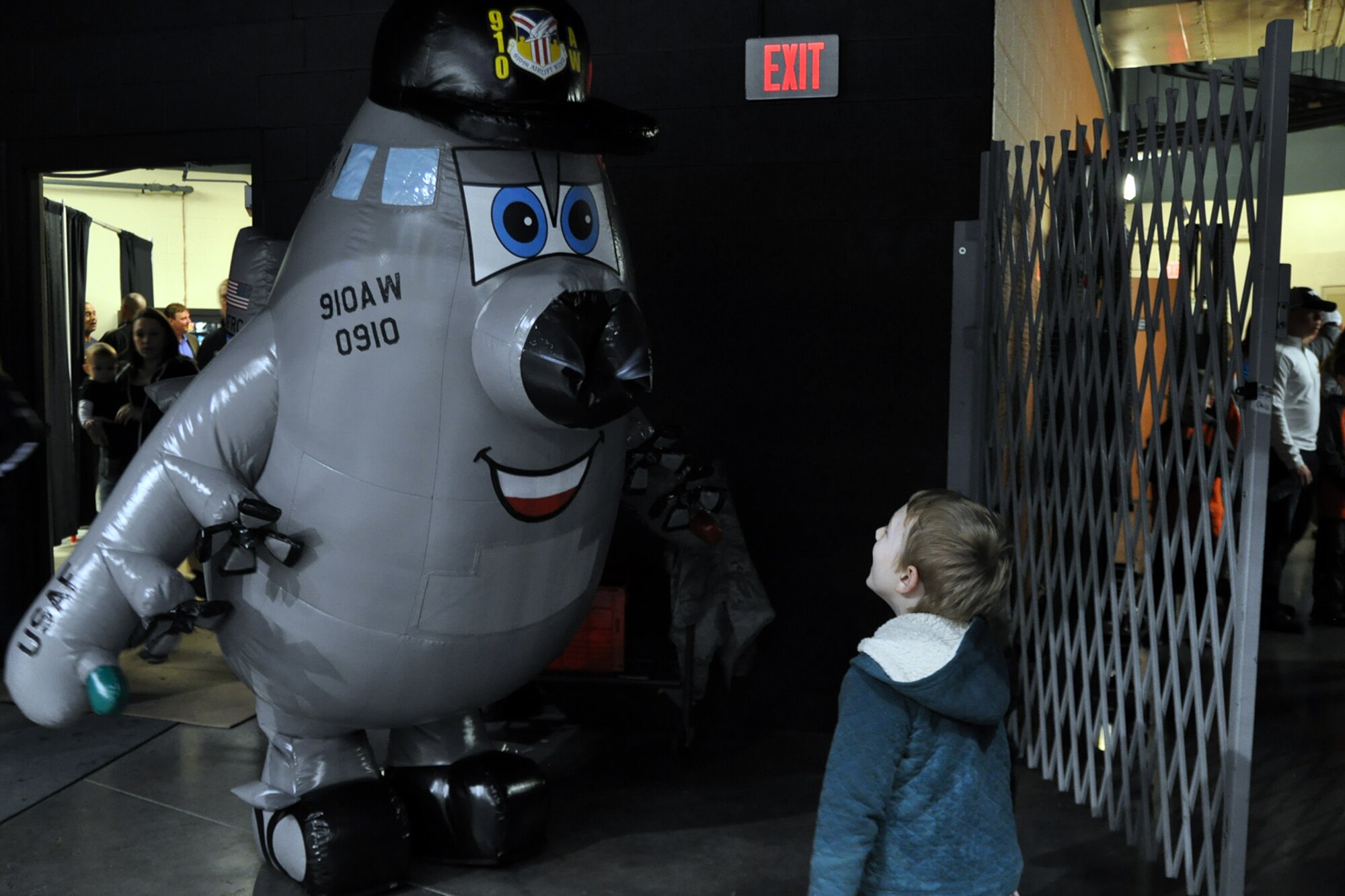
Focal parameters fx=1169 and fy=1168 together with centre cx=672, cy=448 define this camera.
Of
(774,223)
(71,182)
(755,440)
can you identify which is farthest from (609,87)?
(71,182)

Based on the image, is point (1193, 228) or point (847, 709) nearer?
point (847, 709)

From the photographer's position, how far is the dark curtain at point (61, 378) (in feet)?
19.6

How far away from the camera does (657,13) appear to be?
348 centimetres

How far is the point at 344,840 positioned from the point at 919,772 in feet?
4.61

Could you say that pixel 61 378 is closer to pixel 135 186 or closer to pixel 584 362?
pixel 135 186

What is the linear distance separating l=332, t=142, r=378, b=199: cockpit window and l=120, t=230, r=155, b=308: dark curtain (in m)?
6.52

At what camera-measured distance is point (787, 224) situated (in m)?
3.44

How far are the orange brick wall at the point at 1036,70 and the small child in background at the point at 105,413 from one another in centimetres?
373

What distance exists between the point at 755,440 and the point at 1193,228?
141cm

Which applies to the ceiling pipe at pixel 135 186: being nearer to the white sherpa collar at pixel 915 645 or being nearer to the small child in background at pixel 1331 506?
the small child in background at pixel 1331 506

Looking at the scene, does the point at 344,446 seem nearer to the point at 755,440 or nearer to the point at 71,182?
the point at 755,440

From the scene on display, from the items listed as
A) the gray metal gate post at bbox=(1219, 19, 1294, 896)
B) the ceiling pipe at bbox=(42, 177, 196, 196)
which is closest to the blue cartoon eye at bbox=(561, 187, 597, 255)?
the gray metal gate post at bbox=(1219, 19, 1294, 896)

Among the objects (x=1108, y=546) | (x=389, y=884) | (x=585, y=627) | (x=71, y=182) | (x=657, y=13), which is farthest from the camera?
(x=71, y=182)

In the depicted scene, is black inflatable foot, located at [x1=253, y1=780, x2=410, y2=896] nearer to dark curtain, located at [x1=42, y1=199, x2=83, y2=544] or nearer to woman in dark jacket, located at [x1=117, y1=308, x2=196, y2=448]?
woman in dark jacket, located at [x1=117, y1=308, x2=196, y2=448]
